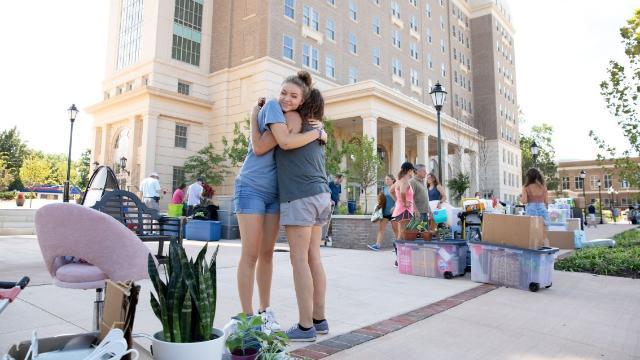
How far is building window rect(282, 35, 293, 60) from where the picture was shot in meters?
29.9

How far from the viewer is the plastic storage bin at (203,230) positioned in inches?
512

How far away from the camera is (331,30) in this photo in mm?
33406

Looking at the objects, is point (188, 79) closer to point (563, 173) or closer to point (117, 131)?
point (117, 131)

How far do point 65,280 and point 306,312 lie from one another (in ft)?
5.42

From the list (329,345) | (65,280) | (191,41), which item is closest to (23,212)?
(65,280)

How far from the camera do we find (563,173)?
8731 centimetres

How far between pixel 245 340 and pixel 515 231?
449 centimetres

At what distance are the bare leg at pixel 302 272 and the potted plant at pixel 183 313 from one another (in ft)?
3.38

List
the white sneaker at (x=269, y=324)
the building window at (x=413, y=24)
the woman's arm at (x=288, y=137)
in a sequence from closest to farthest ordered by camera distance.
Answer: the white sneaker at (x=269, y=324) → the woman's arm at (x=288, y=137) → the building window at (x=413, y=24)

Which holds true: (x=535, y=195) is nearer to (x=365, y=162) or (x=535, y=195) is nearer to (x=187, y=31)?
(x=365, y=162)

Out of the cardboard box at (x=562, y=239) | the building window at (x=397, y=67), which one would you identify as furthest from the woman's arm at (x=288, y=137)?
the building window at (x=397, y=67)

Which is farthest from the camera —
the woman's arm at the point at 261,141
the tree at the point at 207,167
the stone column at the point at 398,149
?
the stone column at the point at 398,149

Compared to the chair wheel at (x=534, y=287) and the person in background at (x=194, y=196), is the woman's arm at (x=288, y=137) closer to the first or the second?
the chair wheel at (x=534, y=287)

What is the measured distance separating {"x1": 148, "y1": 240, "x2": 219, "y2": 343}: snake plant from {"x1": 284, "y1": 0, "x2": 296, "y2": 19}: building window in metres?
30.8
